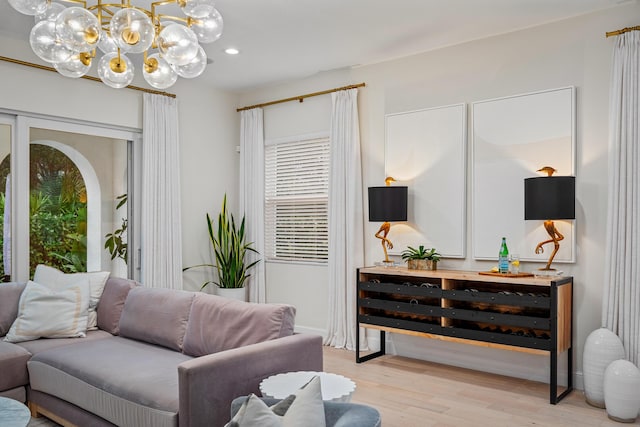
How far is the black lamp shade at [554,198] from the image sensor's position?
361cm

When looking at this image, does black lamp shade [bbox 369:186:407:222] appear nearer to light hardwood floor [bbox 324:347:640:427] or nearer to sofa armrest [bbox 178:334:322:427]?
light hardwood floor [bbox 324:347:640:427]

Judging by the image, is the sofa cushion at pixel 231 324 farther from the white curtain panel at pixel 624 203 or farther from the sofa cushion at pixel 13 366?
the white curtain panel at pixel 624 203

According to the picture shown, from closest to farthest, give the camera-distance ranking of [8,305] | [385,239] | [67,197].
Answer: [8,305] → [67,197] → [385,239]

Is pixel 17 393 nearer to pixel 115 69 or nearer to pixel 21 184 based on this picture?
pixel 21 184

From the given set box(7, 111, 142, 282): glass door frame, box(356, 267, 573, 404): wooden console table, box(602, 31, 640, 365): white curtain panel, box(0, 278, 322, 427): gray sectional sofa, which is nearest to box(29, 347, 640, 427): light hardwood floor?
box(356, 267, 573, 404): wooden console table

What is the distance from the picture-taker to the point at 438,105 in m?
4.60

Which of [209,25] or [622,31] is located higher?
[622,31]

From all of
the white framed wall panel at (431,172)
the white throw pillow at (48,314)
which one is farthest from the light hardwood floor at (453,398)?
the white throw pillow at (48,314)

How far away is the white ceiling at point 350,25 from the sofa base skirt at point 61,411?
259 cm

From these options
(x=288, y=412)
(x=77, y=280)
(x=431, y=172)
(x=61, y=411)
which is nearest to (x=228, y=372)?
(x=288, y=412)

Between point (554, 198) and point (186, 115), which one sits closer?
point (554, 198)

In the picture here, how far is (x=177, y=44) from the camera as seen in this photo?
7.73 feet

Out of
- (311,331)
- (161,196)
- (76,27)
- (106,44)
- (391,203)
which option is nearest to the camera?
(76,27)

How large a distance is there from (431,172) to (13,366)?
340 centimetres
